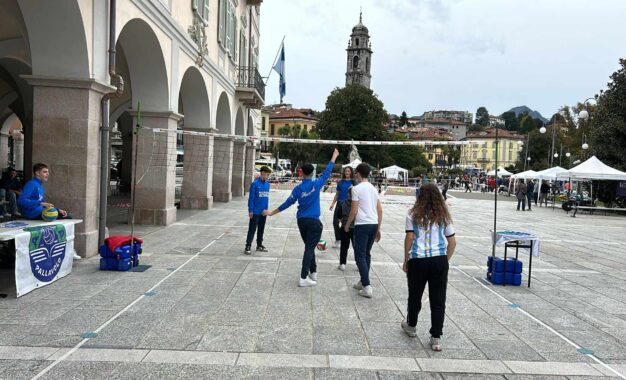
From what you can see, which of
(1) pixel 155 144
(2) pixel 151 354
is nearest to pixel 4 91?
(1) pixel 155 144

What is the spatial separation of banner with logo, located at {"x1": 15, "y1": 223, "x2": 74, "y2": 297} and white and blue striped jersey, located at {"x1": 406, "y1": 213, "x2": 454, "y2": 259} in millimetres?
4698

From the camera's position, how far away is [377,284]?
7.58m

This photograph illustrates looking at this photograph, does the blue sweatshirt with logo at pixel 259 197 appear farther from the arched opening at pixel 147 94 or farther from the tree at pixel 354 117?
the tree at pixel 354 117

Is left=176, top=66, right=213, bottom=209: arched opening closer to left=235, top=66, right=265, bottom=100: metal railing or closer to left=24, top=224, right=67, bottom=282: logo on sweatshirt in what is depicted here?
left=235, top=66, right=265, bottom=100: metal railing

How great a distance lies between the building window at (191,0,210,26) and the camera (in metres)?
14.8

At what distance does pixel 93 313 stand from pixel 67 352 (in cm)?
118

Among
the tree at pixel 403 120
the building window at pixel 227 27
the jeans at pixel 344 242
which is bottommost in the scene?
the jeans at pixel 344 242

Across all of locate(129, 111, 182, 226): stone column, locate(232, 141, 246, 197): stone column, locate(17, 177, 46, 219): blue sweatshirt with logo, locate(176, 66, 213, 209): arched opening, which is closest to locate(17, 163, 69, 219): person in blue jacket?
locate(17, 177, 46, 219): blue sweatshirt with logo

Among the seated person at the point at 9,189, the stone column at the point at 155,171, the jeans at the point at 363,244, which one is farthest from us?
the seated person at the point at 9,189

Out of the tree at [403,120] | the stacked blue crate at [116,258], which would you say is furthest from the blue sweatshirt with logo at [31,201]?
the tree at [403,120]

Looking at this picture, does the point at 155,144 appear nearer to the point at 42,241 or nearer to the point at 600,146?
the point at 42,241

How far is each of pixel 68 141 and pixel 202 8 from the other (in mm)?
8906

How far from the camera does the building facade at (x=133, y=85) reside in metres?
8.38

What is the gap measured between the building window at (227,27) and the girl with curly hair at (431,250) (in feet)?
50.8
